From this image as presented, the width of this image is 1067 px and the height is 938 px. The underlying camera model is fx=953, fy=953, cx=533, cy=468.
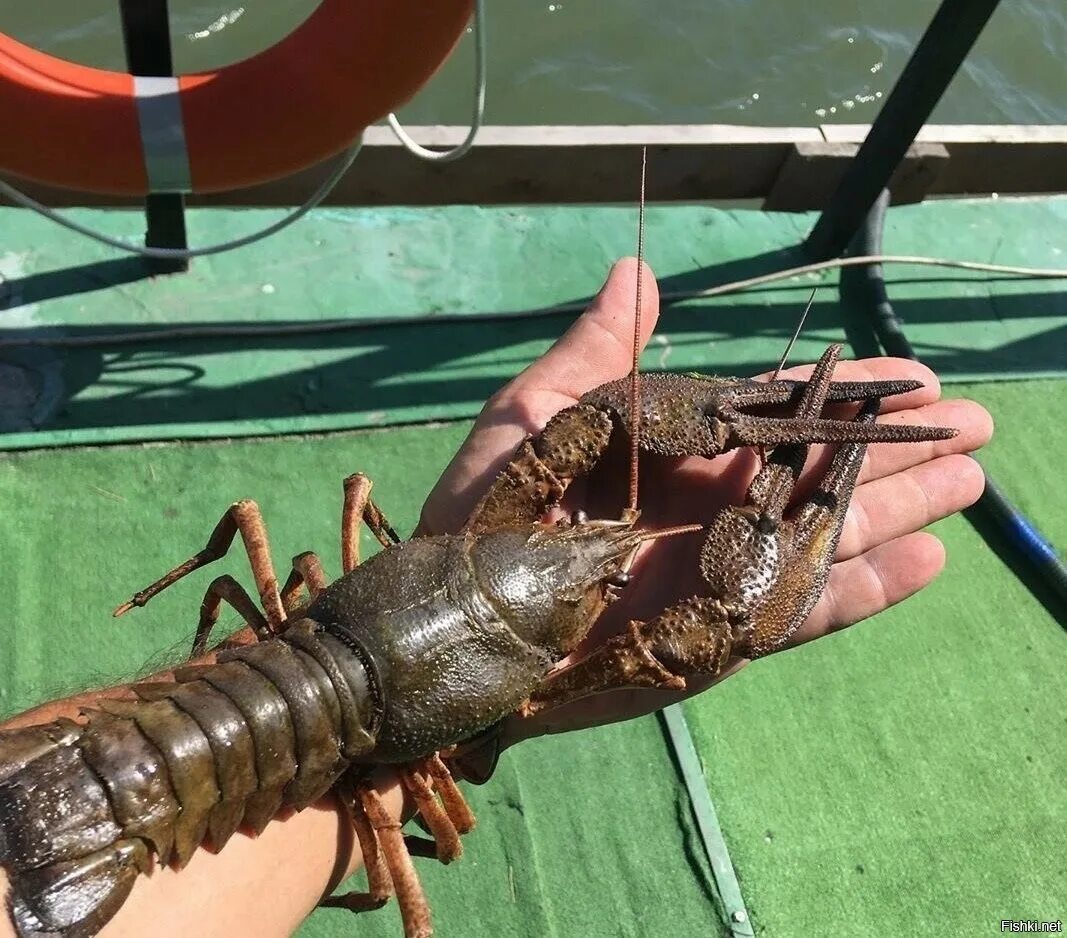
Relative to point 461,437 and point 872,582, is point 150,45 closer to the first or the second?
point 461,437

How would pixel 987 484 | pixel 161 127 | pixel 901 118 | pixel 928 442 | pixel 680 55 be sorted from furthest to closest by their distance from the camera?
pixel 680 55 → pixel 901 118 → pixel 987 484 → pixel 161 127 → pixel 928 442

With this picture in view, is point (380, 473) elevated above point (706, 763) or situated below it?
above

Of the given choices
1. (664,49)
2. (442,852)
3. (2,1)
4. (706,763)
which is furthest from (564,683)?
(2,1)

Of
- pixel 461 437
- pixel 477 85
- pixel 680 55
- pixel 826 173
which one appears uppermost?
pixel 477 85

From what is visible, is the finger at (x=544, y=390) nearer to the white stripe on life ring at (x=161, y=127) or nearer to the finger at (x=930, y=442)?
the finger at (x=930, y=442)

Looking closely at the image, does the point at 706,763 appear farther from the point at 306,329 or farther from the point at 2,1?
the point at 2,1

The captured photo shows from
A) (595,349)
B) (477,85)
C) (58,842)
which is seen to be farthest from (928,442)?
(58,842)

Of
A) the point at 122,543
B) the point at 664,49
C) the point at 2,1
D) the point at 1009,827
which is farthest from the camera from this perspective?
the point at 664,49

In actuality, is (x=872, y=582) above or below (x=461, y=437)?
above

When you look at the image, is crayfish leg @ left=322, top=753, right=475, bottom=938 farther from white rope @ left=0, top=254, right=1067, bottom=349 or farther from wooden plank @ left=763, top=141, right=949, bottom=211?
wooden plank @ left=763, top=141, right=949, bottom=211
